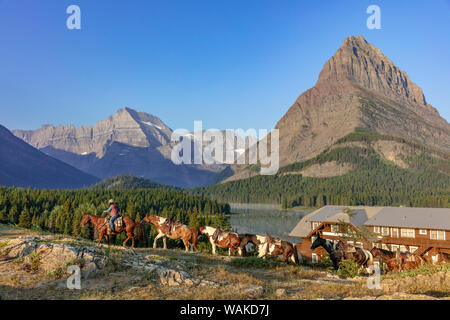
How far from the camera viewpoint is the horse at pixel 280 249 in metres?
26.2

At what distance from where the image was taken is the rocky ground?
12.7m

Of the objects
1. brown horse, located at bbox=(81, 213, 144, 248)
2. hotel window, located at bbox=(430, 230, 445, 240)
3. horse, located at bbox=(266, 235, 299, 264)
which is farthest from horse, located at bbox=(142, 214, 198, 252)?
hotel window, located at bbox=(430, 230, 445, 240)

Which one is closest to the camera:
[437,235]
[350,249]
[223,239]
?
[350,249]

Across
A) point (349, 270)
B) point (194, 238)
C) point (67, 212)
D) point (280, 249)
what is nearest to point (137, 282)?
point (194, 238)

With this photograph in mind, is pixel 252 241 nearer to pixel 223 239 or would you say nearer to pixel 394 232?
pixel 223 239

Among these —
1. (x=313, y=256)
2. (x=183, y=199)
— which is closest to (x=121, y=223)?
(x=313, y=256)

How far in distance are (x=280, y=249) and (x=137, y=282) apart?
15.3 meters

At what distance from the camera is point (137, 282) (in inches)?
555

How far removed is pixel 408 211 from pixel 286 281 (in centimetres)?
4850

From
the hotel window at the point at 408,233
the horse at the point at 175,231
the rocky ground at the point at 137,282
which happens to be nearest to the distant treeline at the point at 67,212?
the hotel window at the point at 408,233

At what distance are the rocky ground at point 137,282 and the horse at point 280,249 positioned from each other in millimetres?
7981

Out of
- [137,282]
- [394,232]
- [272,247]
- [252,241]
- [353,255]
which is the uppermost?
[137,282]

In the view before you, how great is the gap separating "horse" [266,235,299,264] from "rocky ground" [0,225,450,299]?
7.98 meters

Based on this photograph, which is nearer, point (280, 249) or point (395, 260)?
point (395, 260)
